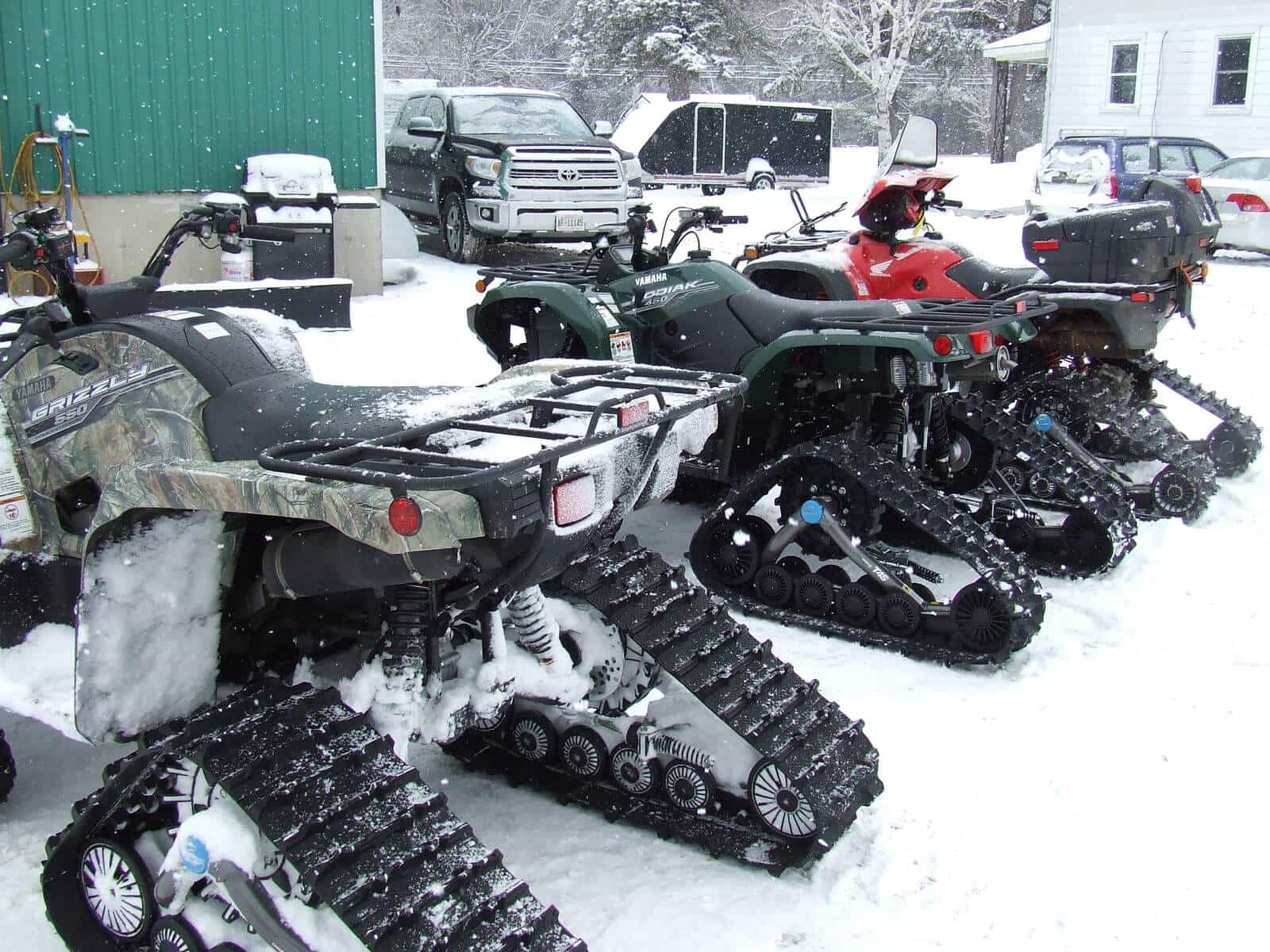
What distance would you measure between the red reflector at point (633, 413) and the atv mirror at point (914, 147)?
4.72 meters

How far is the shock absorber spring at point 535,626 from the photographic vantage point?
3.19 meters

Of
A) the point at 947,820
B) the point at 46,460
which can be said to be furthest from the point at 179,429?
the point at 947,820

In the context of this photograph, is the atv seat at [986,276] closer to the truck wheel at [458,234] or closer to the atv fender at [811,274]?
the atv fender at [811,274]

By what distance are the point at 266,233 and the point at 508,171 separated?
1004cm

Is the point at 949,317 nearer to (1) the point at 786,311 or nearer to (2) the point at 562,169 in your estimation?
(1) the point at 786,311

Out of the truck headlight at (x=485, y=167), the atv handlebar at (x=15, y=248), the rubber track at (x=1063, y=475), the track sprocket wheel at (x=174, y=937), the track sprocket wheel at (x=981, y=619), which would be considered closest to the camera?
the track sprocket wheel at (x=174, y=937)

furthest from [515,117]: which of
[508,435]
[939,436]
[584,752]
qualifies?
[508,435]

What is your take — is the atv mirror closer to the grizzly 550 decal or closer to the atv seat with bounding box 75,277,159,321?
the atv seat with bounding box 75,277,159,321

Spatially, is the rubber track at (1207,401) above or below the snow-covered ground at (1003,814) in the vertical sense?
above

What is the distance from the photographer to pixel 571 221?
1325cm

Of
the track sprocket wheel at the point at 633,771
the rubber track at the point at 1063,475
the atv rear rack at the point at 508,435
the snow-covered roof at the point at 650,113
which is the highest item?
the snow-covered roof at the point at 650,113

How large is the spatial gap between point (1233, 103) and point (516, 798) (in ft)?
82.0

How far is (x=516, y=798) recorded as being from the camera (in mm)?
3494

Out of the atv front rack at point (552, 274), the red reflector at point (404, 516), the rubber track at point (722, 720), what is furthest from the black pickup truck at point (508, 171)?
the red reflector at point (404, 516)
